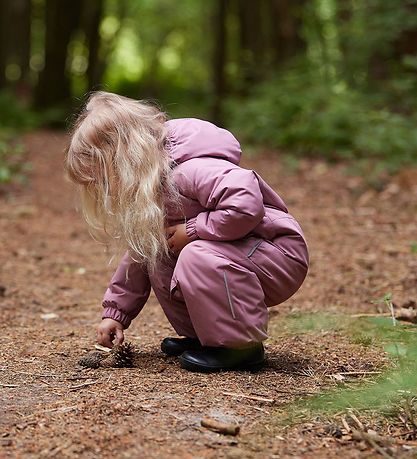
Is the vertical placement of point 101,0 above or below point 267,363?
above

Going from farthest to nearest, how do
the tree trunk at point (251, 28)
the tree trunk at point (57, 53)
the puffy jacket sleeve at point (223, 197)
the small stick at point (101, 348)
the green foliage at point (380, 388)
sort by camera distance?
1. the tree trunk at point (251, 28)
2. the tree trunk at point (57, 53)
3. the small stick at point (101, 348)
4. the puffy jacket sleeve at point (223, 197)
5. the green foliage at point (380, 388)

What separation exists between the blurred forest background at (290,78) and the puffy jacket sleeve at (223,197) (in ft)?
3.34

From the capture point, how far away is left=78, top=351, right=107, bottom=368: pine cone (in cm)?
332

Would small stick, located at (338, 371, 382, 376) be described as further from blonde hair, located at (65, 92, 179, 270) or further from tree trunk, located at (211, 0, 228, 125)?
tree trunk, located at (211, 0, 228, 125)

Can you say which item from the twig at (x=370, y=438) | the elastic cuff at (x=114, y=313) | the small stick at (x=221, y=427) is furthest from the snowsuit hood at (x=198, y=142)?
the twig at (x=370, y=438)

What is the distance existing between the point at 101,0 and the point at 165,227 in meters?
16.2

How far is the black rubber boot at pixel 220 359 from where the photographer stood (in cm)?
321

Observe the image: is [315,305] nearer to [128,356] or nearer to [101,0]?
[128,356]

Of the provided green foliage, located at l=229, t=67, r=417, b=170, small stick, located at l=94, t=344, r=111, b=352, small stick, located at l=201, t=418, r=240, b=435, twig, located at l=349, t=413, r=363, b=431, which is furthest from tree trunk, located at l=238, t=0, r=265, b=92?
small stick, located at l=201, t=418, r=240, b=435

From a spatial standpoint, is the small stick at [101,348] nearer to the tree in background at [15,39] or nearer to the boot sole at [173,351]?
the boot sole at [173,351]

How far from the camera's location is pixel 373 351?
358 centimetres

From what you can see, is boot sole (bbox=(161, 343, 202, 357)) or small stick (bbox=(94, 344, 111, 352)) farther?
small stick (bbox=(94, 344, 111, 352))

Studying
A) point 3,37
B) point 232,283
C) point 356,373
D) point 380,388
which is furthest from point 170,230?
point 3,37

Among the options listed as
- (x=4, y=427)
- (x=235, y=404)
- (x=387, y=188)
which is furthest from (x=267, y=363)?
(x=387, y=188)
